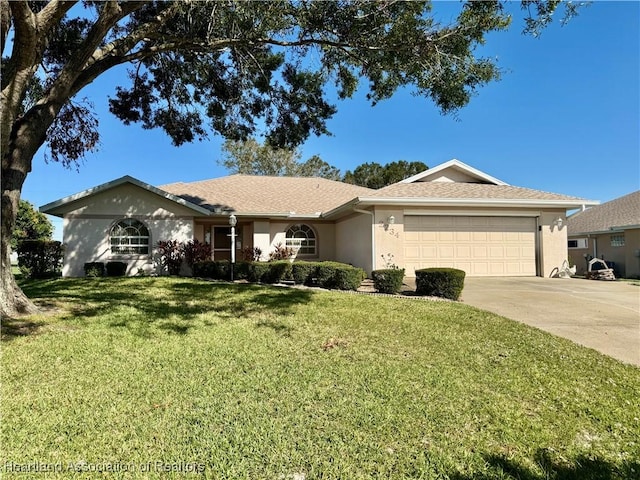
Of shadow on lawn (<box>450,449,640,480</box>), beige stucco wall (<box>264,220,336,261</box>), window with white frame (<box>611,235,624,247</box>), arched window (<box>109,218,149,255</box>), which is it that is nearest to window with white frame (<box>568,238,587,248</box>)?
window with white frame (<box>611,235,624,247</box>)

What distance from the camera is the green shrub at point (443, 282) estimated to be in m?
→ 9.27

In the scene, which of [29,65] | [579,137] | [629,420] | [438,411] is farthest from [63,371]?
[579,137]

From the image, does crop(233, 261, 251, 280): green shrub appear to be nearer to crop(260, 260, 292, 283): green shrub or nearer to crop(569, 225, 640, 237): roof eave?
crop(260, 260, 292, 283): green shrub

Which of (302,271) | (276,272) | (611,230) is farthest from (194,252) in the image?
(611,230)

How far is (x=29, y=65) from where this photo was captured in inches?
246

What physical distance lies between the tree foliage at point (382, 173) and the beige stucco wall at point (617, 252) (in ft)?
60.4

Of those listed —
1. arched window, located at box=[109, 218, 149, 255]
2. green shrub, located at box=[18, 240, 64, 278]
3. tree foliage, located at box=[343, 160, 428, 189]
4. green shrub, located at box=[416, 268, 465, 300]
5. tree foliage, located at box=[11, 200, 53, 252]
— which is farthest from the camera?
tree foliage, located at box=[343, 160, 428, 189]

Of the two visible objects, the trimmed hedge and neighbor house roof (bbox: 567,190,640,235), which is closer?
the trimmed hedge

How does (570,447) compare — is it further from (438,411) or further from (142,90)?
(142,90)

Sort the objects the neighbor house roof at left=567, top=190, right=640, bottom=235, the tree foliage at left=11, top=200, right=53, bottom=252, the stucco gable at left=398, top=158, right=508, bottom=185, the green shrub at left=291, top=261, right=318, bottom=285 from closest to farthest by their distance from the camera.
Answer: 1. the green shrub at left=291, top=261, right=318, bottom=285
2. the stucco gable at left=398, top=158, right=508, bottom=185
3. the neighbor house roof at left=567, top=190, right=640, bottom=235
4. the tree foliage at left=11, top=200, right=53, bottom=252

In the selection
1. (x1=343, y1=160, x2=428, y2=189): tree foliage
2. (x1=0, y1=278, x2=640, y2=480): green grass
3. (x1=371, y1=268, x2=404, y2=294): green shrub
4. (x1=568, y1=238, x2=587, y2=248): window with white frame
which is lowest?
(x1=0, y1=278, x2=640, y2=480): green grass

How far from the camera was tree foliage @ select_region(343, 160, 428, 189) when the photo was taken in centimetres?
3744

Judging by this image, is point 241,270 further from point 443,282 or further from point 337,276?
point 443,282

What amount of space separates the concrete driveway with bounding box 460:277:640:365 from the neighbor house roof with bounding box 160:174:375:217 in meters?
7.14
